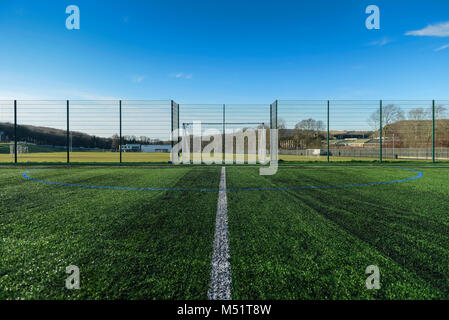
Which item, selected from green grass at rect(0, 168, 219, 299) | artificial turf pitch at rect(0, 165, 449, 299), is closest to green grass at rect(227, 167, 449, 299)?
artificial turf pitch at rect(0, 165, 449, 299)

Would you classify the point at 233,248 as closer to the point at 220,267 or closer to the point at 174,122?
the point at 220,267

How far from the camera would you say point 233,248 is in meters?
1.52

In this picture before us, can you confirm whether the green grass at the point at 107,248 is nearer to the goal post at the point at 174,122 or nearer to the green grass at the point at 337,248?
the green grass at the point at 337,248

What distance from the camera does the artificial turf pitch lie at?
1086 mm

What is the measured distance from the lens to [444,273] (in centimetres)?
121

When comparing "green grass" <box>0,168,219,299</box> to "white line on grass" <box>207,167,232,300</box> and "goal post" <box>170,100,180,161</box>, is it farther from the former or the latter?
"goal post" <box>170,100,180,161</box>

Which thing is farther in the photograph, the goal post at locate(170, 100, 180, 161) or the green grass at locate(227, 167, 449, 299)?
the goal post at locate(170, 100, 180, 161)

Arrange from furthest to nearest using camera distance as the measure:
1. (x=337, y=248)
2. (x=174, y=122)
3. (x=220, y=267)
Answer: (x=174, y=122)
(x=337, y=248)
(x=220, y=267)

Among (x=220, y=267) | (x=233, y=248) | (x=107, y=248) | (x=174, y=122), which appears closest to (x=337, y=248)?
(x=233, y=248)

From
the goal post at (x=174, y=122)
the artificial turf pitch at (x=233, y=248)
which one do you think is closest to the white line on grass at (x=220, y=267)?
the artificial turf pitch at (x=233, y=248)

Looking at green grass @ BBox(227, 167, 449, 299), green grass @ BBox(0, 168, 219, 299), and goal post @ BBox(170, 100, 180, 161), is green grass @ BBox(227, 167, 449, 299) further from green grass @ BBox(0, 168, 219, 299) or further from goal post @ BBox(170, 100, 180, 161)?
goal post @ BBox(170, 100, 180, 161)

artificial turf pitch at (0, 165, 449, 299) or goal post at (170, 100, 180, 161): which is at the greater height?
goal post at (170, 100, 180, 161)
